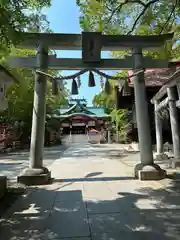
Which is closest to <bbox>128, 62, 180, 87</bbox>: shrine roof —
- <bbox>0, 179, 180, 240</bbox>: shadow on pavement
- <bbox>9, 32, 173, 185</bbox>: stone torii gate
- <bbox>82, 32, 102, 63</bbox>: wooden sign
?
<bbox>9, 32, 173, 185</bbox>: stone torii gate

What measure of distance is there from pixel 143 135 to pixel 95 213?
3.67 meters

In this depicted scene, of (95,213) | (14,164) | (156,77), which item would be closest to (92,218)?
(95,213)

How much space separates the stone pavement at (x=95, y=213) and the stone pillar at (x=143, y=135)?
40cm

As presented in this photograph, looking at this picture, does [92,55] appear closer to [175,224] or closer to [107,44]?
[107,44]

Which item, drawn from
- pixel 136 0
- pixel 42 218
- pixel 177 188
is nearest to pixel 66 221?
pixel 42 218

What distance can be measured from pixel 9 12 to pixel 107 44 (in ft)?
15.0

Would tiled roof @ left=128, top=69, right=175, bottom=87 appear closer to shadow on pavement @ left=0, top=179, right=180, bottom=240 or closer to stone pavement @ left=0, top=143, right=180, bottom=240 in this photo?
stone pavement @ left=0, top=143, right=180, bottom=240

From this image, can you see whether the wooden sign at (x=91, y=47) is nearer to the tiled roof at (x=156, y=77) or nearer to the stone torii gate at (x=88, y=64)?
the stone torii gate at (x=88, y=64)

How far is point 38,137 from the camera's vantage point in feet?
23.5

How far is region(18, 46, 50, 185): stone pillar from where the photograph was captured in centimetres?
681

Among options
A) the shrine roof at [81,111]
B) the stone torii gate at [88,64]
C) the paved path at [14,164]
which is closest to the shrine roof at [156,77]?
the stone torii gate at [88,64]

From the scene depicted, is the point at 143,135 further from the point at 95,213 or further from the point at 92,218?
the point at 92,218

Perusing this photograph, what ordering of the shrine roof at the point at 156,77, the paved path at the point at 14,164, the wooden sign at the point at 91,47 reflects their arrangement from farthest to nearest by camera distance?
the shrine roof at the point at 156,77
the paved path at the point at 14,164
the wooden sign at the point at 91,47

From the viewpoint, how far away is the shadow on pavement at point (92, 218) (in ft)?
11.2
